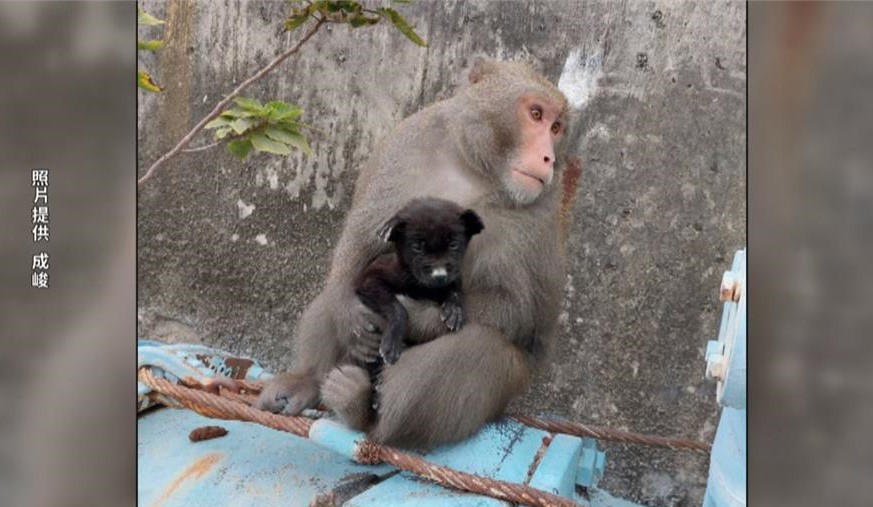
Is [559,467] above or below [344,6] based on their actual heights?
below

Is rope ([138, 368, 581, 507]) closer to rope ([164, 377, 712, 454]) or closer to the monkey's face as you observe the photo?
rope ([164, 377, 712, 454])

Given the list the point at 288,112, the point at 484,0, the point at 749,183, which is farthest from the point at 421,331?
the point at 484,0

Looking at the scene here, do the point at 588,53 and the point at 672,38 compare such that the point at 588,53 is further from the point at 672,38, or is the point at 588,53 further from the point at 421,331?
the point at 421,331

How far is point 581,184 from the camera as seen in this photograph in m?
2.67

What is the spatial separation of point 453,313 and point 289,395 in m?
0.53

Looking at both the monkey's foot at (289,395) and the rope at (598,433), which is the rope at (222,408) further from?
the rope at (598,433)

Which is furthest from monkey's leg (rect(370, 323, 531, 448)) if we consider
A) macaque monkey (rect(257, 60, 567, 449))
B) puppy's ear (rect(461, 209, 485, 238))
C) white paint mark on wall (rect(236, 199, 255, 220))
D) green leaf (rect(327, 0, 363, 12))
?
white paint mark on wall (rect(236, 199, 255, 220))

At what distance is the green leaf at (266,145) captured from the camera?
206cm

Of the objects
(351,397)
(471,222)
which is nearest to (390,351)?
(351,397)

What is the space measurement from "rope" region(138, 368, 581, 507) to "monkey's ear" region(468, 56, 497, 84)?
96cm

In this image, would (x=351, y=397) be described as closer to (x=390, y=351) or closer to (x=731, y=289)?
(x=390, y=351)

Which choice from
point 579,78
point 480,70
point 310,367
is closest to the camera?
point 480,70

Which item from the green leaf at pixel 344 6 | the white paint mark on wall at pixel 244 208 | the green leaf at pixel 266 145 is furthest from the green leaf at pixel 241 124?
the white paint mark on wall at pixel 244 208

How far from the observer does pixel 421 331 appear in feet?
6.99
